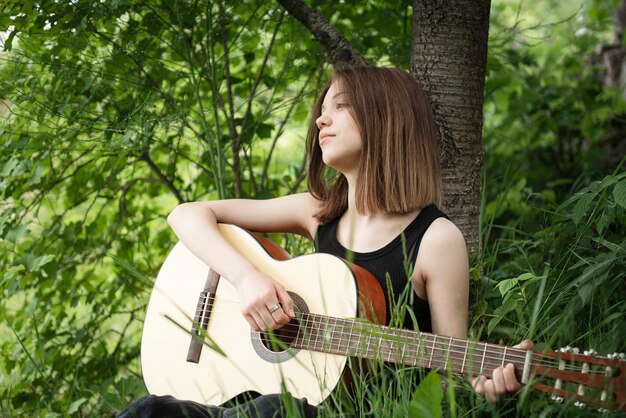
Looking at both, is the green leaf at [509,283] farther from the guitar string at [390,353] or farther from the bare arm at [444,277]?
the guitar string at [390,353]

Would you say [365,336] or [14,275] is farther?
[14,275]

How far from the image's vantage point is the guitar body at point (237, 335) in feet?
6.93

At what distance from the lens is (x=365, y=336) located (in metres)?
1.88

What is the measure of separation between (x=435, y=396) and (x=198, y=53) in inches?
76.9

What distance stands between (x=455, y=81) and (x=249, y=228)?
0.88m

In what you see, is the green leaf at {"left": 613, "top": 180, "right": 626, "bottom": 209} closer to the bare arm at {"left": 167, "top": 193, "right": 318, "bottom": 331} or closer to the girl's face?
the girl's face

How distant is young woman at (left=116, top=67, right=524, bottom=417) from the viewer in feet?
7.22

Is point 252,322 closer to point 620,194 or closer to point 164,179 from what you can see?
point 620,194

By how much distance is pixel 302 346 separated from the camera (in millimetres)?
2154

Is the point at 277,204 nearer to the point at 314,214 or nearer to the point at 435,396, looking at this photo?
the point at 314,214

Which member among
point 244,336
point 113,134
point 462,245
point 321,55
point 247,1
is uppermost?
point 247,1

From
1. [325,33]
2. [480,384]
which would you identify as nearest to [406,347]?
[480,384]

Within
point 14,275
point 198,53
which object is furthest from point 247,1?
point 14,275

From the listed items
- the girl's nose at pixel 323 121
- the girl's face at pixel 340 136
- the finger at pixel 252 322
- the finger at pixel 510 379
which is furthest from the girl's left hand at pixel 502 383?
the girl's nose at pixel 323 121
